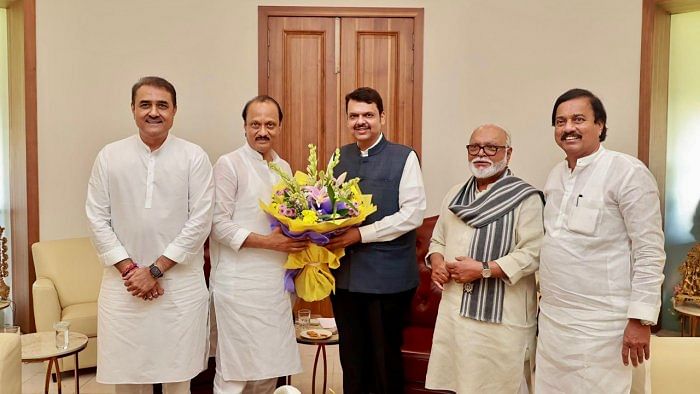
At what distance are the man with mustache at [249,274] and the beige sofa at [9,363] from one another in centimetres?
83

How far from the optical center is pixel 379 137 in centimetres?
284

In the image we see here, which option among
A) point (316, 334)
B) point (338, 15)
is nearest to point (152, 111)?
point (316, 334)

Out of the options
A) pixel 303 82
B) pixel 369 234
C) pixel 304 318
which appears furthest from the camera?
pixel 303 82

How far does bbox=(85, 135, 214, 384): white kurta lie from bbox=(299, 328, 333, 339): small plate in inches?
27.9

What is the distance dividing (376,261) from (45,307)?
7.93 ft

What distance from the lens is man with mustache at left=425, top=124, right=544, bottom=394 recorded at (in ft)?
7.86

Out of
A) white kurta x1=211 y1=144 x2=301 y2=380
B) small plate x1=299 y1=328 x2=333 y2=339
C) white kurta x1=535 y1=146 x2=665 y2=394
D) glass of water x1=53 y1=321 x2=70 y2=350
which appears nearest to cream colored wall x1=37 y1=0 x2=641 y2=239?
glass of water x1=53 y1=321 x2=70 y2=350

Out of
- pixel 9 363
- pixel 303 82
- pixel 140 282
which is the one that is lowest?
pixel 9 363

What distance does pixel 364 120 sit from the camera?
2.76 metres

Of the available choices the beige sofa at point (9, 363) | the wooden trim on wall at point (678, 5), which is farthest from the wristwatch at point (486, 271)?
the wooden trim on wall at point (678, 5)

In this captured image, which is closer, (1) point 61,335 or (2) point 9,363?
(2) point 9,363

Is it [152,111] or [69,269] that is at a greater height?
[152,111]

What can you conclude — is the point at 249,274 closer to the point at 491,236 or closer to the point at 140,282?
the point at 140,282

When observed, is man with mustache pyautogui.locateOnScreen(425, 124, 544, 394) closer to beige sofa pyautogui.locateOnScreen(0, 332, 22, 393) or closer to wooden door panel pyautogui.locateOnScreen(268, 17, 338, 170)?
beige sofa pyautogui.locateOnScreen(0, 332, 22, 393)
